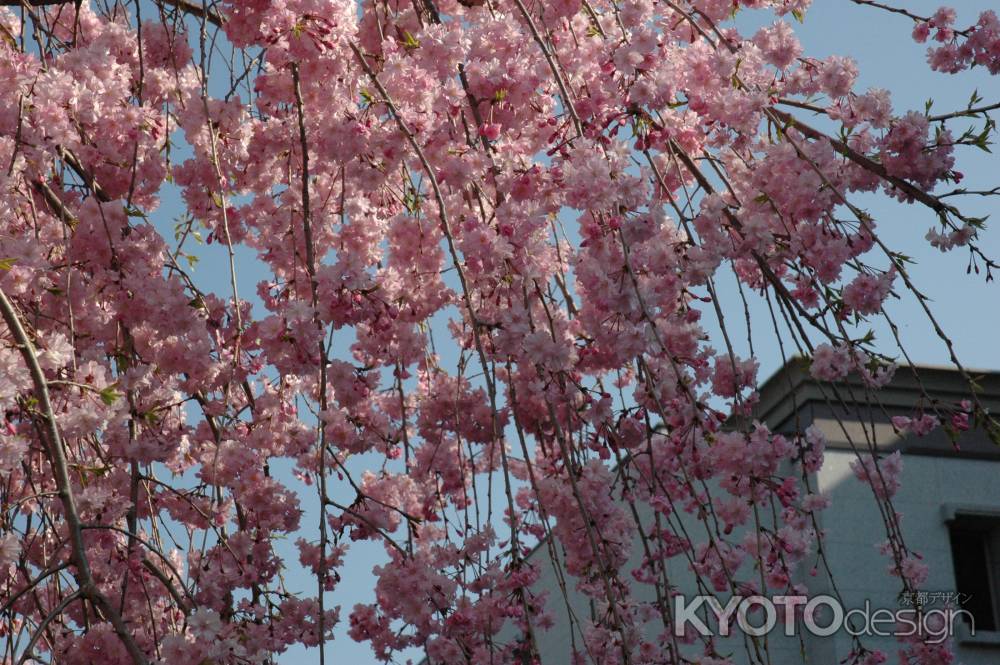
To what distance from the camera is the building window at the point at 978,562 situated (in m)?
6.88

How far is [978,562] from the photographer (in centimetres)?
717

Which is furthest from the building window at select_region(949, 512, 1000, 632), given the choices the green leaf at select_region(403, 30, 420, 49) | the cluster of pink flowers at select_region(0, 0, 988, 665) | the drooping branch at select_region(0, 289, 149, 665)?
the drooping branch at select_region(0, 289, 149, 665)

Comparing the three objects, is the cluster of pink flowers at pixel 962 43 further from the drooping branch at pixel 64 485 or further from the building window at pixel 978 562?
the building window at pixel 978 562

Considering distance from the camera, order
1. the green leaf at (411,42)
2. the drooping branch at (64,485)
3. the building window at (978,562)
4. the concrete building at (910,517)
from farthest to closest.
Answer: the building window at (978,562), the concrete building at (910,517), the green leaf at (411,42), the drooping branch at (64,485)

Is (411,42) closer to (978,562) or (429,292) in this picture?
(429,292)

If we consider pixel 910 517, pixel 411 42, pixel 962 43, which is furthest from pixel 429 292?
pixel 910 517

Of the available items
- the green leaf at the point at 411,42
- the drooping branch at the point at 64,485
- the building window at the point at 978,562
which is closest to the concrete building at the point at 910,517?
the building window at the point at 978,562

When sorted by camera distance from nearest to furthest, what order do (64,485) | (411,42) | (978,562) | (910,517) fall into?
(64,485) → (411,42) → (910,517) → (978,562)

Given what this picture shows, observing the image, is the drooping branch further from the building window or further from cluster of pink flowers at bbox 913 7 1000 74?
the building window

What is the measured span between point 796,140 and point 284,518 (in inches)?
66.4

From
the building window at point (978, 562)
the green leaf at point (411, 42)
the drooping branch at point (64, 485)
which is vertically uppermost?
the building window at point (978, 562)

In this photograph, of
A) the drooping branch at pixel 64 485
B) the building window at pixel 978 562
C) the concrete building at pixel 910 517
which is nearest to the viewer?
the drooping branch at pixel 64 485

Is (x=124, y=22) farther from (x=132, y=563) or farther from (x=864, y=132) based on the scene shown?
(x=864, y=132)

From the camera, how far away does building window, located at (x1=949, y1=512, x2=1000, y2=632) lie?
271 inches
